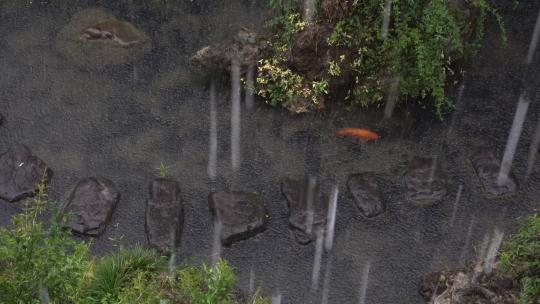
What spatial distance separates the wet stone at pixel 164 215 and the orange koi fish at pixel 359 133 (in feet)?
7.63

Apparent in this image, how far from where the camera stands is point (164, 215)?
25.2 feet

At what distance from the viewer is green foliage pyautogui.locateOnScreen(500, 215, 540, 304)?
6355 mm

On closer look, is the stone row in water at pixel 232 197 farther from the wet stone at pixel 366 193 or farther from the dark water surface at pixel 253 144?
the dark water surface at pixel 253 144

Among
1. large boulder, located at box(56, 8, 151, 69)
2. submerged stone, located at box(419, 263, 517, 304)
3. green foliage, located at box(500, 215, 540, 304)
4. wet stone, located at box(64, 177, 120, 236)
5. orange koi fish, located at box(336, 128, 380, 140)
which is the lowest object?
submerged stone, located at box(419, 263, 517, 304)

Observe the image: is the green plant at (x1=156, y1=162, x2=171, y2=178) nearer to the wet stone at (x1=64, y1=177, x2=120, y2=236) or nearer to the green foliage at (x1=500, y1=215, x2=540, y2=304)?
the wet stone at (x1=64, y1=177, x2=120, y2=236)

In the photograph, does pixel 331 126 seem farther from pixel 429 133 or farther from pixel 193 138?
pixel 193 138

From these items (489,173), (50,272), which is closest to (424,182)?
(489,173)

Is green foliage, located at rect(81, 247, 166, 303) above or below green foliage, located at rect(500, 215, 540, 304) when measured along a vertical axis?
below

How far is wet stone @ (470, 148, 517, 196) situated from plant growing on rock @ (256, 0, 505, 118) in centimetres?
79

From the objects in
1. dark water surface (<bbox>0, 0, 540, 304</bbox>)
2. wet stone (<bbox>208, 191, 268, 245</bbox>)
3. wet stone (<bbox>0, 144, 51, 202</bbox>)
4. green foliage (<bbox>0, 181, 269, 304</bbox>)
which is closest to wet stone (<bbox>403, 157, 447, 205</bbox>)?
dark water surface (<bbox>0, 0, 540, 304</bbox>)

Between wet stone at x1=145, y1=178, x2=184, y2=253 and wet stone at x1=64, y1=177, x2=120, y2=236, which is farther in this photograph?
wet stone at x1=64, y1=177, x2=120, y2=236

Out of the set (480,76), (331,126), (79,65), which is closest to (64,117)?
(79,65)

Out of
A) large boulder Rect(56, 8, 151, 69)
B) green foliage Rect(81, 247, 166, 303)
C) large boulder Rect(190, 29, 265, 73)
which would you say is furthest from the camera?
large boulder Rect(56, 8, 151, 69)

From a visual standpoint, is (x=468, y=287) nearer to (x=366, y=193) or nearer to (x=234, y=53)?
(x=366, y=193)
